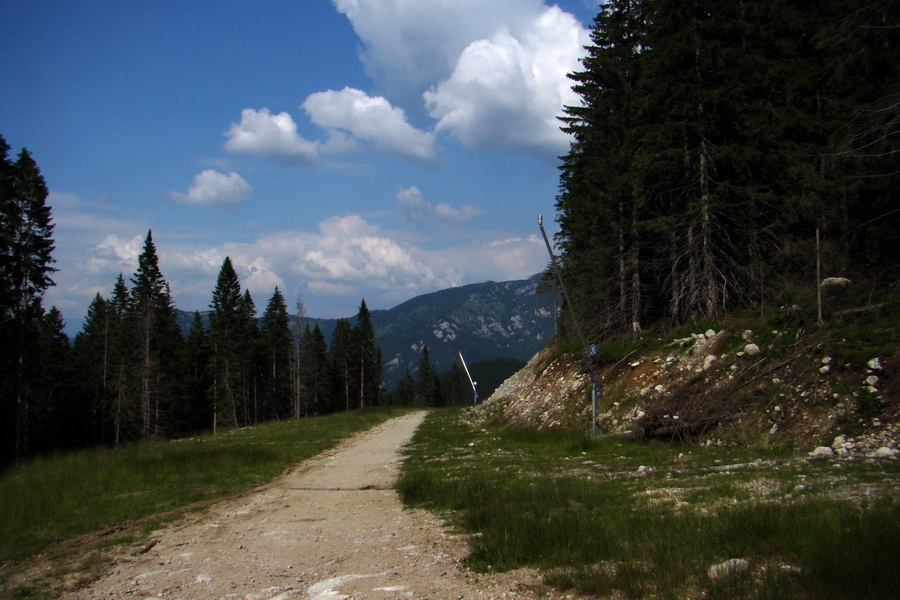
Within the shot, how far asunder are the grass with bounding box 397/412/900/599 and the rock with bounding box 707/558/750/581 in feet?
0.23

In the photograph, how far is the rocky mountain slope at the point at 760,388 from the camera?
431 inches

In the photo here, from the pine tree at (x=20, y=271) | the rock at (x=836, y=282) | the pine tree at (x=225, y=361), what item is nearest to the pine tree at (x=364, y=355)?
the pine tree at (x=225, y=361)

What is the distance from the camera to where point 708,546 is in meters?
5.03

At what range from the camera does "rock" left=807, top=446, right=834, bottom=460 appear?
1006 centimetres

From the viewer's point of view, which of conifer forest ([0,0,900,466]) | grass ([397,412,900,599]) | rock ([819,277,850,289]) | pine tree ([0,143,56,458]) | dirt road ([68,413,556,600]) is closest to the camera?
grass ([397,412,900,599])

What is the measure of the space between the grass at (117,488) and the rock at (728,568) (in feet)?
25.1

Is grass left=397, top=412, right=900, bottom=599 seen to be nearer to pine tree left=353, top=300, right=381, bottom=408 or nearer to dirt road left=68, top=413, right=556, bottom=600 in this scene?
dirt road left=68, top=413, right=556, bottom=600

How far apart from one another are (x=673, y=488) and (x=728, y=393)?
693 cm

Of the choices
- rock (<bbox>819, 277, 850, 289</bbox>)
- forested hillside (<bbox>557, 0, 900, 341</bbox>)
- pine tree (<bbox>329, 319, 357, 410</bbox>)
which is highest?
forested hillside (<bbox>557, 0, 900, 341</bbox>)

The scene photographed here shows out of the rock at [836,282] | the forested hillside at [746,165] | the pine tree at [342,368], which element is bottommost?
the pine tree at [342,368]

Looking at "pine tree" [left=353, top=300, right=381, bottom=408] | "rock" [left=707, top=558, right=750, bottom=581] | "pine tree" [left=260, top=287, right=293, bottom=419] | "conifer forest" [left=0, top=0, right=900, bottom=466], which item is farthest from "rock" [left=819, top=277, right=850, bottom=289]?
"pine tree" [left=353, top=300, right=381, bottom=408]

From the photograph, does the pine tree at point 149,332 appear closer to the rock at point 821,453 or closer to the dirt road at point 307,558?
the dirt road at point 307,558

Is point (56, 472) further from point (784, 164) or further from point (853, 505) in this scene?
point (784, 164)

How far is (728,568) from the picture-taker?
14.4 ft
